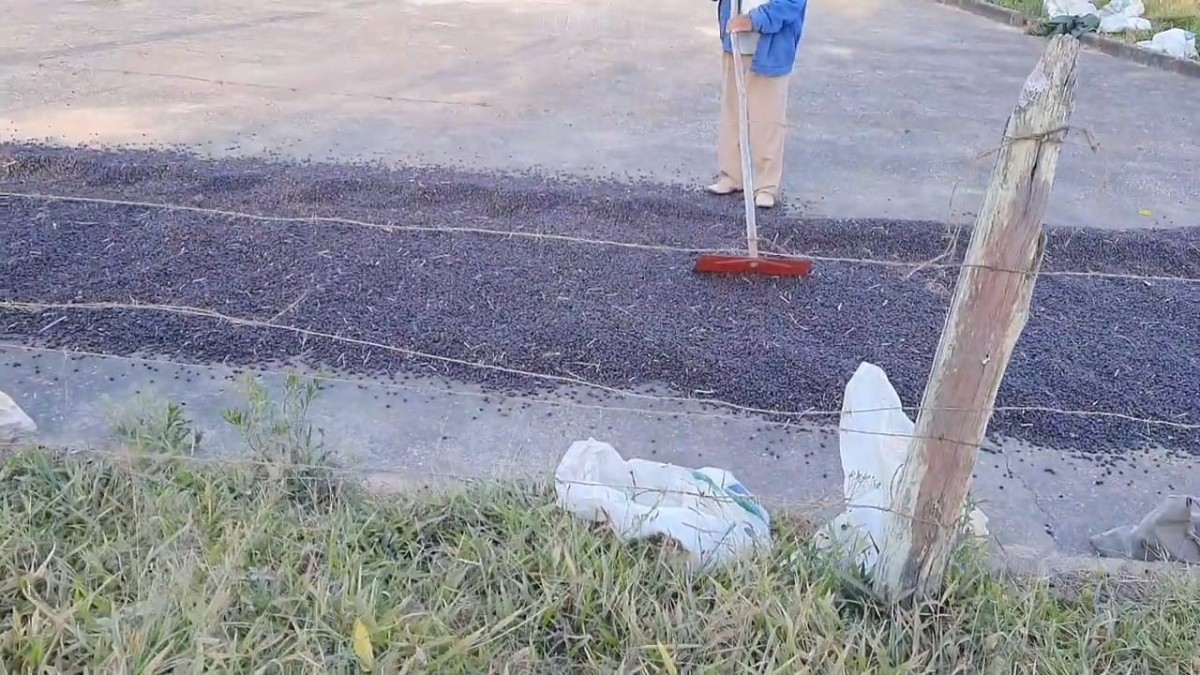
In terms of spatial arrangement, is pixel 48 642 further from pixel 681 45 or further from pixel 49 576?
pixel 681 45

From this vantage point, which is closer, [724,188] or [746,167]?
[746,167]

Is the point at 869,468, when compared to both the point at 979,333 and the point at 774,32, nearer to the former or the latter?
the point at 979,333

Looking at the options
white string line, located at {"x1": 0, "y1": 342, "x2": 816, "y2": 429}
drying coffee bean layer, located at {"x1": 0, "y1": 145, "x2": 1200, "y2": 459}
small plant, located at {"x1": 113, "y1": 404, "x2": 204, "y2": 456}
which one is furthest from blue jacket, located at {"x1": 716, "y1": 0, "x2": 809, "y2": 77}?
small plant, located at {"x1": 113, "y1": 404, "x2": 204, "y2": 456}

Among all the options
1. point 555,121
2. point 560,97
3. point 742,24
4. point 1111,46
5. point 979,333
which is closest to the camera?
point 979,333

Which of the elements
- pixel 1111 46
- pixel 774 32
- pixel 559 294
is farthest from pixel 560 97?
pixel 1111 46

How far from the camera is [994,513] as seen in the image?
2.84 m

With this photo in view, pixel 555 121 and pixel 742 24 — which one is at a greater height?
pixel 742 24

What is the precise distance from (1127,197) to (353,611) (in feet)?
16.5

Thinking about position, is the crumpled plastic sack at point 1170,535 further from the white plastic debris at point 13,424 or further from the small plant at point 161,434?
the white plastic debris at point 13,424

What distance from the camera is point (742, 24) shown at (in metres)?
4.61

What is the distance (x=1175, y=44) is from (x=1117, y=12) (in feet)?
4.92

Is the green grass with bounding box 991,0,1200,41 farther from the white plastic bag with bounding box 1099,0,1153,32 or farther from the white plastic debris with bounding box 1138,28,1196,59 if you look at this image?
the white plastic debris with bounding box 1138,28,1196,59

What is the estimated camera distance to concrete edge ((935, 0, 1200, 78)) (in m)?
9.48

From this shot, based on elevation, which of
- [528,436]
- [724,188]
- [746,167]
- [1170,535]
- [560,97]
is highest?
[746,167]
